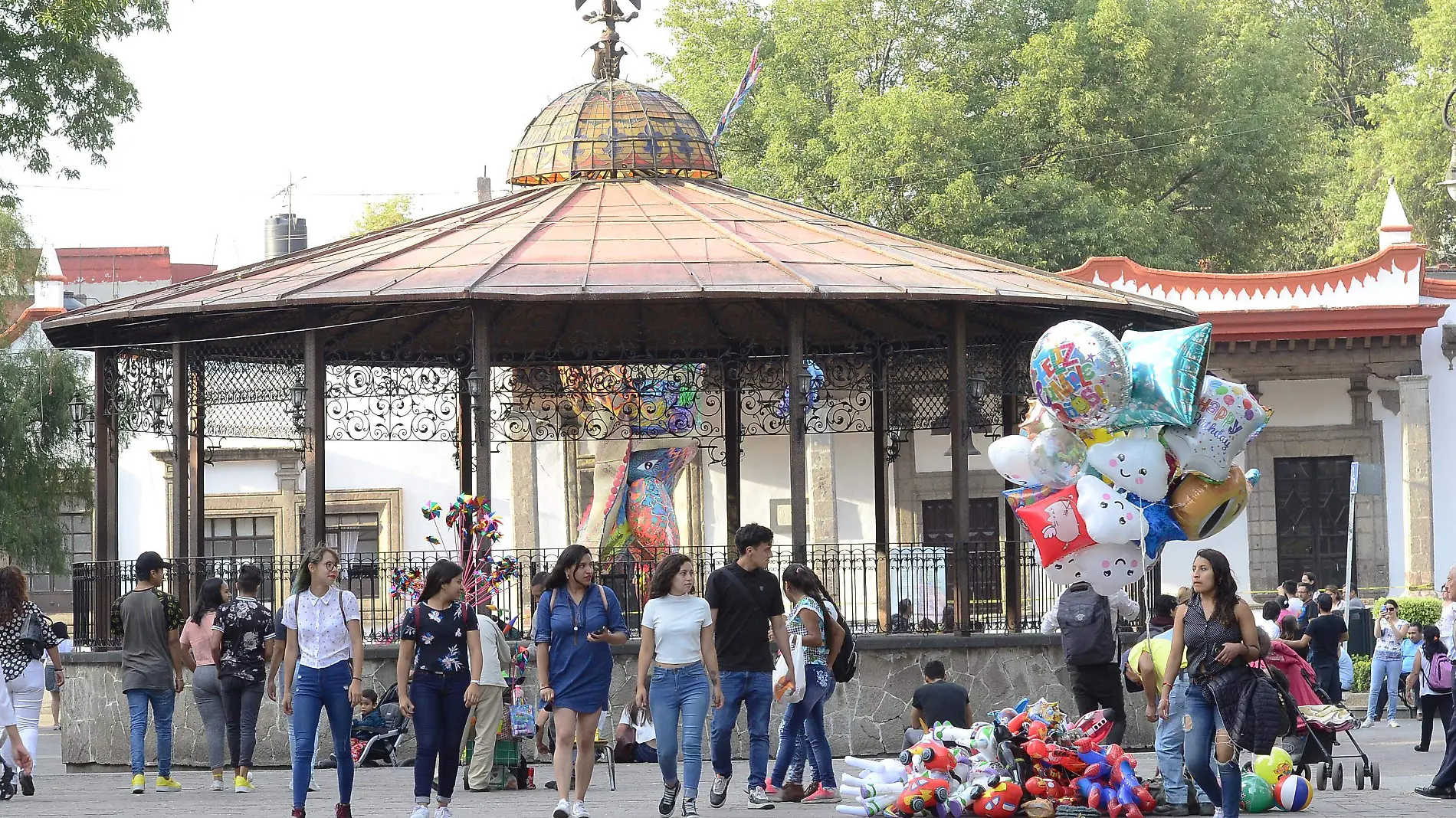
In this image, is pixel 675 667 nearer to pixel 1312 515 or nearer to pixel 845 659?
pixel 845 659

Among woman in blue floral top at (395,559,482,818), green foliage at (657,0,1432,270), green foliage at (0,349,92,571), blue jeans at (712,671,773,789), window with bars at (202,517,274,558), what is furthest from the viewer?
green foliage at (657,0,1432,270)

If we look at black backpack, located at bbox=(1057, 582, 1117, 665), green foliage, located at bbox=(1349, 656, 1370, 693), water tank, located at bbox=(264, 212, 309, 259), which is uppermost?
water tank, located at bbox=(264, 212, 309, 259)

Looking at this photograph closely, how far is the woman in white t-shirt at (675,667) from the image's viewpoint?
10.7 meters

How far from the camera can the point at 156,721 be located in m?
13.3

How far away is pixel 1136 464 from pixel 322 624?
16.4 ft

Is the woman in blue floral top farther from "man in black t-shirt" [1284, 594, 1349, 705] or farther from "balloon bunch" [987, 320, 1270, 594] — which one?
"man in black t-shirt" [1284, 594, 1349, 705]

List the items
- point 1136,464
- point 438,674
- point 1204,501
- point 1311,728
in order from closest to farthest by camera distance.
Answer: point 438,674, point 1136,464, point 1311,728, point 1204,501

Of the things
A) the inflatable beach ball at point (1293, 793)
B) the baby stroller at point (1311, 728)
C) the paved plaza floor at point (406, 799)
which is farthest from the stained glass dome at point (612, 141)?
the inflatable beach ball at point (1293, 793)

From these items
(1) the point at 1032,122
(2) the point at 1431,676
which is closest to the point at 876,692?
(2) the point at 1431,676

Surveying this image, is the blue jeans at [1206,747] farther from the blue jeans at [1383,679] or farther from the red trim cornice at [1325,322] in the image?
the red trim cornice at [1325,322]

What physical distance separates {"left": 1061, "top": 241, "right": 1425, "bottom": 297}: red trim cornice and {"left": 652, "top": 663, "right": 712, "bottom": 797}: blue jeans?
17.9 meters

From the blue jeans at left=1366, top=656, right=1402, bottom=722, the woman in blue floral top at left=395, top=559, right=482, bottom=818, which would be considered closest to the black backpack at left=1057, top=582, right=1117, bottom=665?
the woman in blue floral top at left=395, top=559, right=482, bottom=818

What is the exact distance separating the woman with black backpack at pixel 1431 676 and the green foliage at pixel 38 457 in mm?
19158

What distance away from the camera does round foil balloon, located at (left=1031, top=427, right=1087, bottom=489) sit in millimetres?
12609
